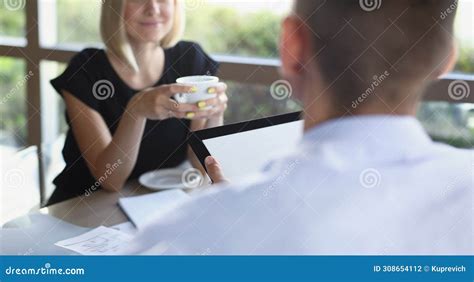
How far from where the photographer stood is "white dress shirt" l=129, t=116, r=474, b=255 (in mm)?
750

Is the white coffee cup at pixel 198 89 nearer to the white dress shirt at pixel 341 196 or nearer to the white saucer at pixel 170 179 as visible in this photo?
the white saucer at pixel 170 179

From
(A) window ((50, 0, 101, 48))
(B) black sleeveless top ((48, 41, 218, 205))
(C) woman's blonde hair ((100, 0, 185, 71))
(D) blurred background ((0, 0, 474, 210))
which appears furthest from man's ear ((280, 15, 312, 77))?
(A) window ((50, 0, 101, 48))

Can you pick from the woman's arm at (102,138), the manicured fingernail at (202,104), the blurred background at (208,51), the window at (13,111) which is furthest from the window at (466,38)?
the window at (13,111)

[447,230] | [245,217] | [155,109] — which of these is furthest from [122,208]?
[447,230]

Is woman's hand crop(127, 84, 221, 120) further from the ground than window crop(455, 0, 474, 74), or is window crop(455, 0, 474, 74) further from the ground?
window crop(455, 0, 474, 74)

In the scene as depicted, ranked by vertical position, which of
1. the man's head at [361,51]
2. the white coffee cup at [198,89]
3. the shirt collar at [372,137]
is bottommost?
the white coffee cup at [198,89]

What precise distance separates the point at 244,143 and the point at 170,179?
1.17 ft

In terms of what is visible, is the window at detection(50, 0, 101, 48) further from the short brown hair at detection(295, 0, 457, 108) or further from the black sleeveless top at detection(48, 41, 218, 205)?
the short brown hair at detection(295, 0, 457, 108)

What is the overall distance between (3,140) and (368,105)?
5.79 ft

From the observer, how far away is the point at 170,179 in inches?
58.9

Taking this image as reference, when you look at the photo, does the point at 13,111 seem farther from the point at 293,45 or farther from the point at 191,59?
the point at 293,45

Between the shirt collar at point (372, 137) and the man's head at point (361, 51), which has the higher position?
the man's head at point (361, 51)

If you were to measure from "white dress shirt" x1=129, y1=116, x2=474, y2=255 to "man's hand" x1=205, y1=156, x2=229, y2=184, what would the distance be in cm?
34

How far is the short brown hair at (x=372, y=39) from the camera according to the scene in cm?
83
